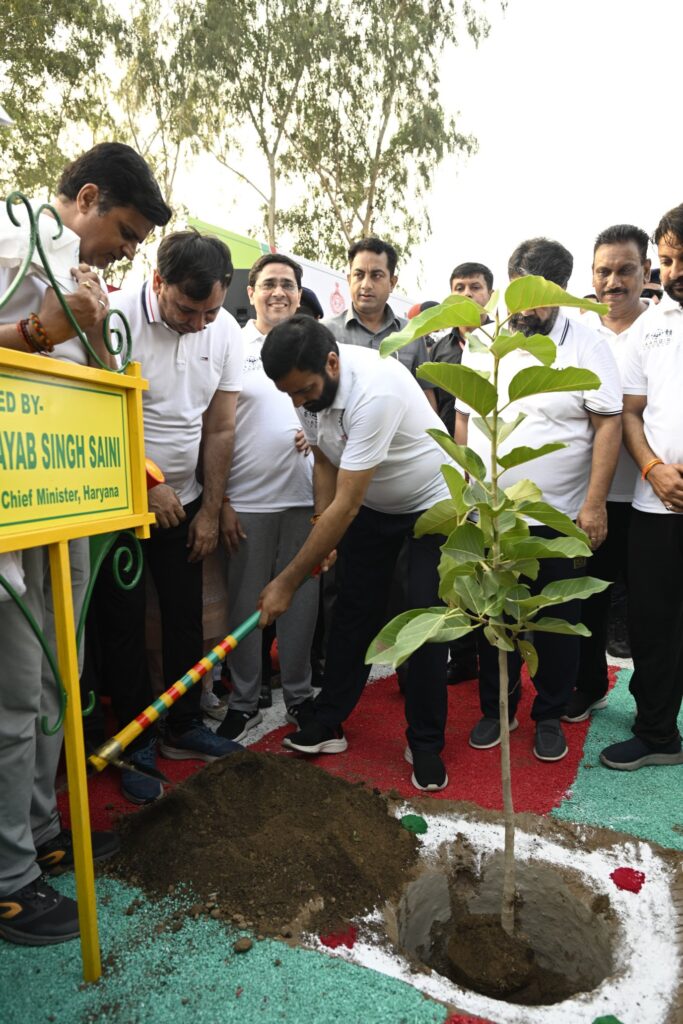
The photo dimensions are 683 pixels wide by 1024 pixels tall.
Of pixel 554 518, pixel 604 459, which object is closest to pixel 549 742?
pixel 604 459

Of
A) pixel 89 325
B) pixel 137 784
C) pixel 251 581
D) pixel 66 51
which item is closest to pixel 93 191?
pixel 89 325

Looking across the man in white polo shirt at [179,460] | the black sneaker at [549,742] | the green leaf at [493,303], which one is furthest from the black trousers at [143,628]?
the green leaf at [493,303]

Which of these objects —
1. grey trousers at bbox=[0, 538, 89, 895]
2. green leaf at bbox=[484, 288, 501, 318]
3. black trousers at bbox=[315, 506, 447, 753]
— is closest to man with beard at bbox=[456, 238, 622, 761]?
black trousers at bbox=[315, 506, 447, 753]

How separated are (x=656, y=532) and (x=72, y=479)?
2124 millimetres

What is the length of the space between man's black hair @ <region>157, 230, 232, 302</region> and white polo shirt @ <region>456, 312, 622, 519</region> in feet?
3.61

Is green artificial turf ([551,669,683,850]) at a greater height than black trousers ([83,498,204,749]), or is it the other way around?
black trousers ([83,498,204,749])

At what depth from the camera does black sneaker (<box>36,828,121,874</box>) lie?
6.93ft

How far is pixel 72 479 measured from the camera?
162 cm

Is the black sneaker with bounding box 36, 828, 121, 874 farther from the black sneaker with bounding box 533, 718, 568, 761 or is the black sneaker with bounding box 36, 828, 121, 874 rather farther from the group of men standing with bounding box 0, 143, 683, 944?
the black sneaker with bounding box 533, 718, 568, 761

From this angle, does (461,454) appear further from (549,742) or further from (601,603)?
(601,603)

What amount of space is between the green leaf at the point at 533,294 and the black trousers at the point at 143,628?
172 centimetres

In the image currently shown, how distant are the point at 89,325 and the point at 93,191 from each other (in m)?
0.56

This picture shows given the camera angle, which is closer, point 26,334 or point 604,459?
point 26,334

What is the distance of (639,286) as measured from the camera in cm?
356
